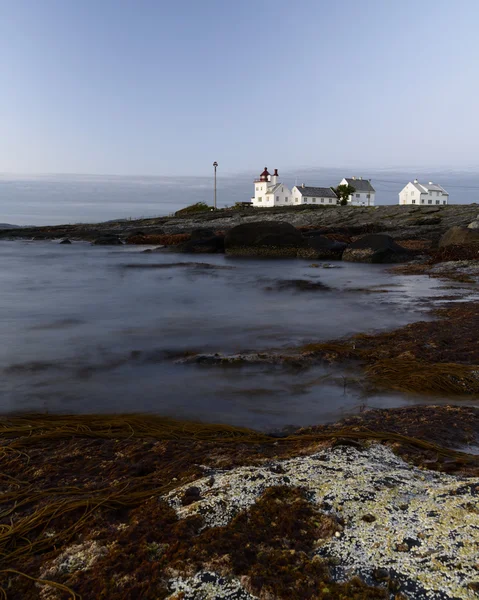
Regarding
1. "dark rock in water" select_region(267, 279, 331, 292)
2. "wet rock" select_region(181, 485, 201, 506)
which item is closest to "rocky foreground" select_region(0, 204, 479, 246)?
"dark rock in water" select_region(267, 279, 331, 292)

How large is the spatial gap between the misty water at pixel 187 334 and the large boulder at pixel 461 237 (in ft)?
20.8

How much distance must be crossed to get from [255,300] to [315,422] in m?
8.16

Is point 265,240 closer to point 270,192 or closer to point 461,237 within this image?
point 461,237

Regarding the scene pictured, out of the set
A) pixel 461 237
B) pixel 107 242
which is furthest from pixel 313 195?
pixel 461 237

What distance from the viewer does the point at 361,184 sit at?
9644cm

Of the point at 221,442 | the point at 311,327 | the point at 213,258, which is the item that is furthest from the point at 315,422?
the point at 213,258

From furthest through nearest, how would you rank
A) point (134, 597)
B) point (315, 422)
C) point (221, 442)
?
point (315, 422)
point (221, 442)
point (134, 597)

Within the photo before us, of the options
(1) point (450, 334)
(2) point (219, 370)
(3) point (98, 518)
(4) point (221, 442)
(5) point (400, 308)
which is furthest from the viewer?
(5) point (400, 308)

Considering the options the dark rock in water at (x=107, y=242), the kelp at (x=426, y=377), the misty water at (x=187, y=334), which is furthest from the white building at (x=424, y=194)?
the kelp at (x=426, y=377)

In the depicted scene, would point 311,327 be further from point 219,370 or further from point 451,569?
point 451,569

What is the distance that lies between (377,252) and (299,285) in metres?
7.73

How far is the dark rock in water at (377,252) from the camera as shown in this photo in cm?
2188

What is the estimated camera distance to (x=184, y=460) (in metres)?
3.54

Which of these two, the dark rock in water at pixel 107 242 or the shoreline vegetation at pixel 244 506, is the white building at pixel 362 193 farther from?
the shoreline vegetation at pixel 244 506
